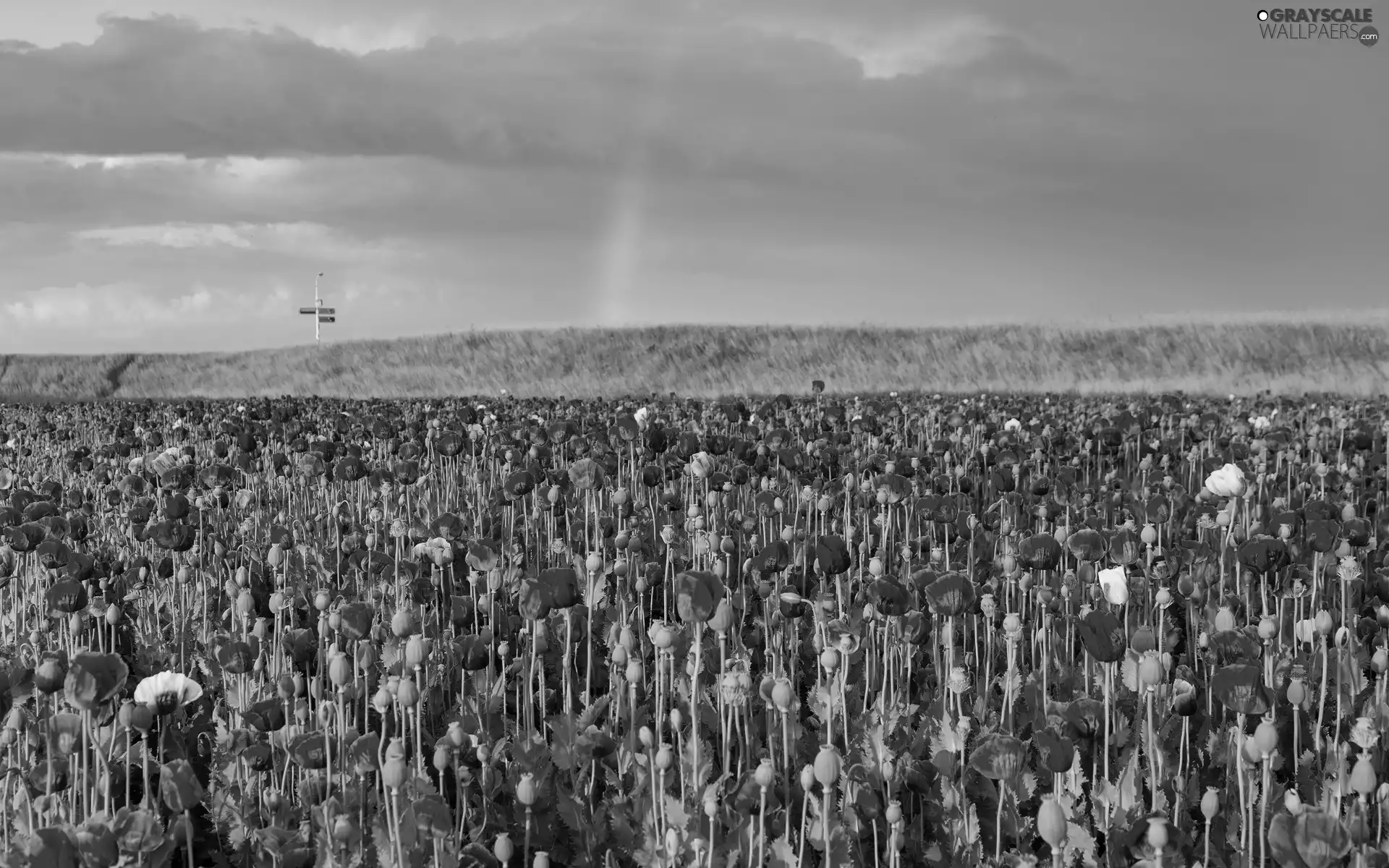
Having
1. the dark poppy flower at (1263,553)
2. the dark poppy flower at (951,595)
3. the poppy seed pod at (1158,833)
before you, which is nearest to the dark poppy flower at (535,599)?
the dark poppy flower at (951,595)

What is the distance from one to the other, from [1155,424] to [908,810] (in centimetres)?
909

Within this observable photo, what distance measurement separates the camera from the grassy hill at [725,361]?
1244 inches

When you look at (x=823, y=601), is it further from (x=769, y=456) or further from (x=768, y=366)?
(x=768, y=366)

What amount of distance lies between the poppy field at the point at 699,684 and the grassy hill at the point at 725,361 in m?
23.3

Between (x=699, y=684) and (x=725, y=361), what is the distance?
31.8 m

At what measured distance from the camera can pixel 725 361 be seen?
3519 cm

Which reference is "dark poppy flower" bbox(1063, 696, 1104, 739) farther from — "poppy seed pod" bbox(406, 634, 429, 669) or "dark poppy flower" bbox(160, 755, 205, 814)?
"dark poppy flower" bbox(160, 755, 205, 814)

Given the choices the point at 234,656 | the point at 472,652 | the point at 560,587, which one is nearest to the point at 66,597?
the point at 234,656

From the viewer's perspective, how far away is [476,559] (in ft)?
11.9

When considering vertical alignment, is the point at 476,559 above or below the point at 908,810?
above

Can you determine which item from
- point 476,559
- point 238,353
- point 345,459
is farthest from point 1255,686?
point 238,353

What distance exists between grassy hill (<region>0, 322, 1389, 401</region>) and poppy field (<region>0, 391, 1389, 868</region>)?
23.3 metres

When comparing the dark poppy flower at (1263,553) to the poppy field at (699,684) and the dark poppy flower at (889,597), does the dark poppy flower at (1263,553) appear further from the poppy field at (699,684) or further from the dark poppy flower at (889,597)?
the dark poppy flower at (889,597)

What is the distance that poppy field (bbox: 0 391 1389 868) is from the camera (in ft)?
8.07
